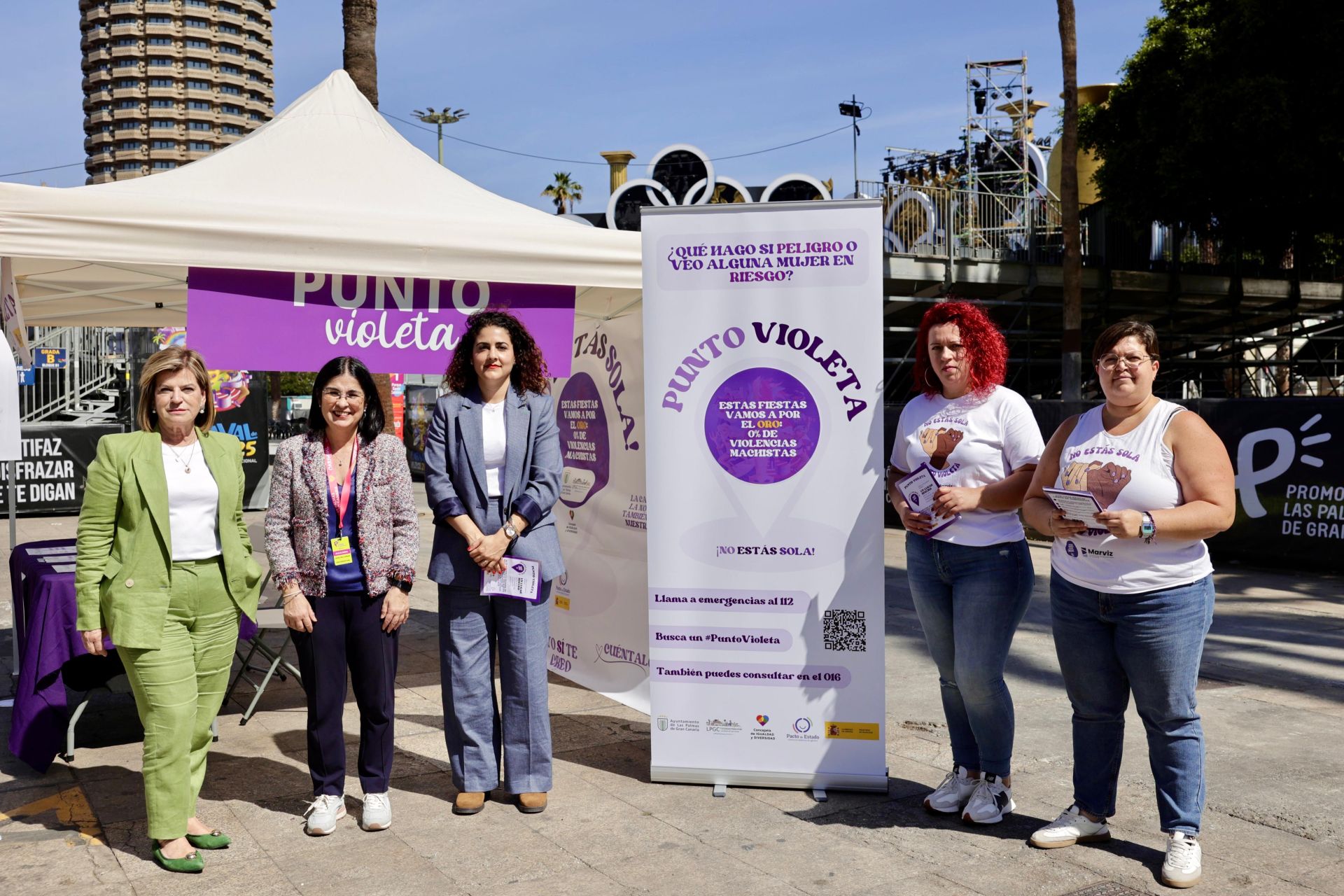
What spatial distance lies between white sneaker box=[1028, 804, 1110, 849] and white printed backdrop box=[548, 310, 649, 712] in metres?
2.22

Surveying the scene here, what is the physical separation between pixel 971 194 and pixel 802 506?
20.3 m

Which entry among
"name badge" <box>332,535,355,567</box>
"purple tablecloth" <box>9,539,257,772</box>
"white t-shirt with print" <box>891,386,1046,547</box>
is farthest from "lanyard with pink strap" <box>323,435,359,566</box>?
"white t-shirt with print" <box>891,386,1046,547</box>

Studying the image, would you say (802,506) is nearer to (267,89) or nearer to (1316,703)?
(1316,703)

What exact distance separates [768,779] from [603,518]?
1814 millimetres

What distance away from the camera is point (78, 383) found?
830 inches

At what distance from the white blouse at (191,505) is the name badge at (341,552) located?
39 centimetres

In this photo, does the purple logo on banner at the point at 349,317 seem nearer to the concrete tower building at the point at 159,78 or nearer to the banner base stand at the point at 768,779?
the banner base stand at the point at 768,779

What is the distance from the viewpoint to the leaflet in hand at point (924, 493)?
3.92 meters

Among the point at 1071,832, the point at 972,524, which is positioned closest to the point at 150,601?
the point at 972,524

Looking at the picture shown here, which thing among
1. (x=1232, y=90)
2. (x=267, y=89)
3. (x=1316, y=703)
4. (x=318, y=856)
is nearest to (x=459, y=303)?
(x=318, y=856)

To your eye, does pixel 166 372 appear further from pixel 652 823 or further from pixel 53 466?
pixel 53 466

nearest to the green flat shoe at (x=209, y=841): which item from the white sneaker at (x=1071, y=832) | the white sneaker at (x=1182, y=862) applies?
the white sneaker at (x=1071, y=832)

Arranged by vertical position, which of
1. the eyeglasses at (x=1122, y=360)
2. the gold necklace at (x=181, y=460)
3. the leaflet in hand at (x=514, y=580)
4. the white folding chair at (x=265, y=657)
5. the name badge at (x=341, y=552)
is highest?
the eyeglasses at (x=1122, y=360)

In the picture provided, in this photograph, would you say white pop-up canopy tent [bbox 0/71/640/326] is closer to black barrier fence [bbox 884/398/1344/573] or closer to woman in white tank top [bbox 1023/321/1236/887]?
→ woman in white tank top [bbox 1023/321/1236/887]
